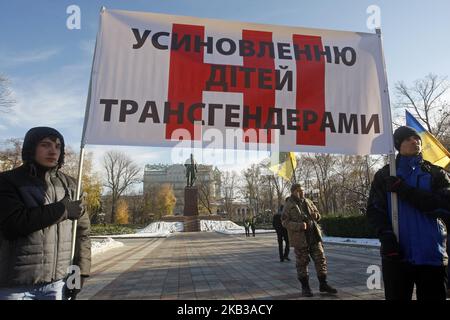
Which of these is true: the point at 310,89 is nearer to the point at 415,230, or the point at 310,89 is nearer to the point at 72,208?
the point at 415,230

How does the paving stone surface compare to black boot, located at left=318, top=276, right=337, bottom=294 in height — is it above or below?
below

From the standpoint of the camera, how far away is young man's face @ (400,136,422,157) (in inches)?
124

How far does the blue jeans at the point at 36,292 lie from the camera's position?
236 centimetres

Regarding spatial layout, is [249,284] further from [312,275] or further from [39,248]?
[39,248]

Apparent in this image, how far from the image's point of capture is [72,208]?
8.63 ft

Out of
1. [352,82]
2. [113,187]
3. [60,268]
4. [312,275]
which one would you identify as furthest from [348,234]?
[113,187]

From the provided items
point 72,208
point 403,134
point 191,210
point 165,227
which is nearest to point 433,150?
point 403,134

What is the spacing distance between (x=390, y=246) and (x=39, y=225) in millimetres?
2529

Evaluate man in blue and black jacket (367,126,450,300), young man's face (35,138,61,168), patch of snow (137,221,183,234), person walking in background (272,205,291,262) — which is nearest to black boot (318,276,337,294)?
man in blue and black jacket (367,126,450,300)

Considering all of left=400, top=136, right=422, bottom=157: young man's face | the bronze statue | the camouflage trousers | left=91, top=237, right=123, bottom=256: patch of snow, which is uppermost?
the bronze statue

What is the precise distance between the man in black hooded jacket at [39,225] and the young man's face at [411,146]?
266cm

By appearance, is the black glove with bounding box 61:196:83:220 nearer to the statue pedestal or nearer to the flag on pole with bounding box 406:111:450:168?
the flag on pole with bounding box 406:111:450:168

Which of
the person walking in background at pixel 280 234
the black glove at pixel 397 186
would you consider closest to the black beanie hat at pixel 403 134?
the black glove at pixel 397 186
